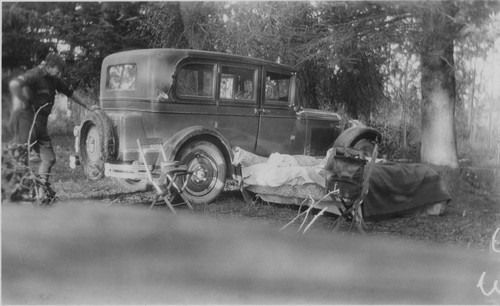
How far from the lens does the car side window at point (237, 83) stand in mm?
4730

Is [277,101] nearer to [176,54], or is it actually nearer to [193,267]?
[176,54]

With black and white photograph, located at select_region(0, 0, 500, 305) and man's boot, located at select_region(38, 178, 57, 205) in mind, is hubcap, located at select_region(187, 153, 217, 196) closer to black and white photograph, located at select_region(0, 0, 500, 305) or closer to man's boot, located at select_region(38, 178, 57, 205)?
black and white photograph, located at select_region(0, 0, 500, 305)

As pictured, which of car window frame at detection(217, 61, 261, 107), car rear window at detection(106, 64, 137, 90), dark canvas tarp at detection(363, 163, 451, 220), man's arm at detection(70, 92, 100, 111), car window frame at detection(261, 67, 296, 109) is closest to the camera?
man's arm at detection(70, 92, 100, 111)

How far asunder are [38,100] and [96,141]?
3.02ft

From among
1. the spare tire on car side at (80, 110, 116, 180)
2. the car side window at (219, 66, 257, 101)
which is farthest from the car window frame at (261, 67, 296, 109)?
the spare tire on car side at (80, 110, 116, 180)

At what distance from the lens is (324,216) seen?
4.17 metres

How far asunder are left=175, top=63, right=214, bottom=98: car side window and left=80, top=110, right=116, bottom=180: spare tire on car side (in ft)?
2.78

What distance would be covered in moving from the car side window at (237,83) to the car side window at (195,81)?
0.12 metres

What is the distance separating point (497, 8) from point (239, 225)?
8.39ft

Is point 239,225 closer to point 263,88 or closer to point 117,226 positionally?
point 117,226

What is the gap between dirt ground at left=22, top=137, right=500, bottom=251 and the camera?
136 inches

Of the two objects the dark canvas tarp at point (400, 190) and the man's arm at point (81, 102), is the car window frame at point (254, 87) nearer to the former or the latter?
the man's arm at point (81, 102)

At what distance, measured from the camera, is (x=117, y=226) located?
3375 mm

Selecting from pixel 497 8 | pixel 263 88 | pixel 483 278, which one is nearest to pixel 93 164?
pixel 263 88
